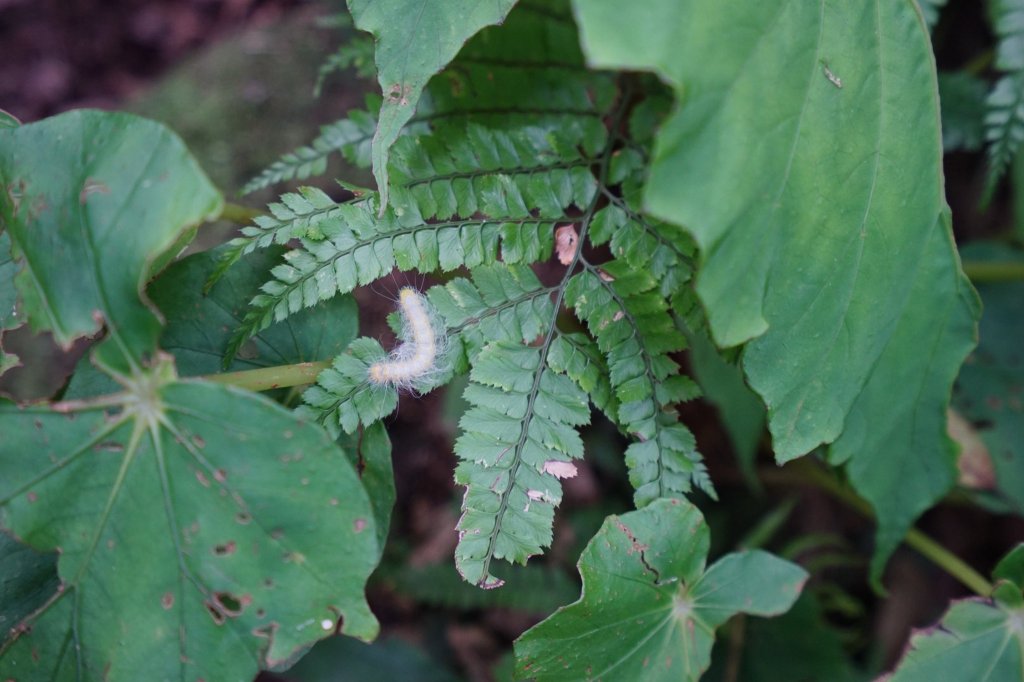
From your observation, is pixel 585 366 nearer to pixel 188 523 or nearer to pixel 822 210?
pixel 822 210

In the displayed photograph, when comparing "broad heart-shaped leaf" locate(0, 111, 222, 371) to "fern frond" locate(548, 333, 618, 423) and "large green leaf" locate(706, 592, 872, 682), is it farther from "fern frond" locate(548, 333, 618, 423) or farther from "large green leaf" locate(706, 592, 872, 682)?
"large green leaf" locate(706, 592, 872, 682)

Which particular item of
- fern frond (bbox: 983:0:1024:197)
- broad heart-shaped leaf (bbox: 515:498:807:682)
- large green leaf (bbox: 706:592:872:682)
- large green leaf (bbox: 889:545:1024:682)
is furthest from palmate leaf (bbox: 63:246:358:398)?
large green leaf (bbox: 706:592:872:682)

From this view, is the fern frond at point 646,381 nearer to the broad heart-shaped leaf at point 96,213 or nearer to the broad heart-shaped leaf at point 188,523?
the broad heart-shaped leaf at point 188,523

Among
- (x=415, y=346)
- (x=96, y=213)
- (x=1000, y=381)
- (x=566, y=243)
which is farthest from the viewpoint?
(x=1000, y=381)

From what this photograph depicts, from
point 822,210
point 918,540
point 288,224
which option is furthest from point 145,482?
point 918,540

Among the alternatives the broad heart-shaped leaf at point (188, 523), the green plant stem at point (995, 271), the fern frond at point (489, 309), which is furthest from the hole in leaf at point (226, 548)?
the green plant stem at point (995, 271)

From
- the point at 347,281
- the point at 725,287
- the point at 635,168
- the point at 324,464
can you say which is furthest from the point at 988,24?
the point at 324,464
